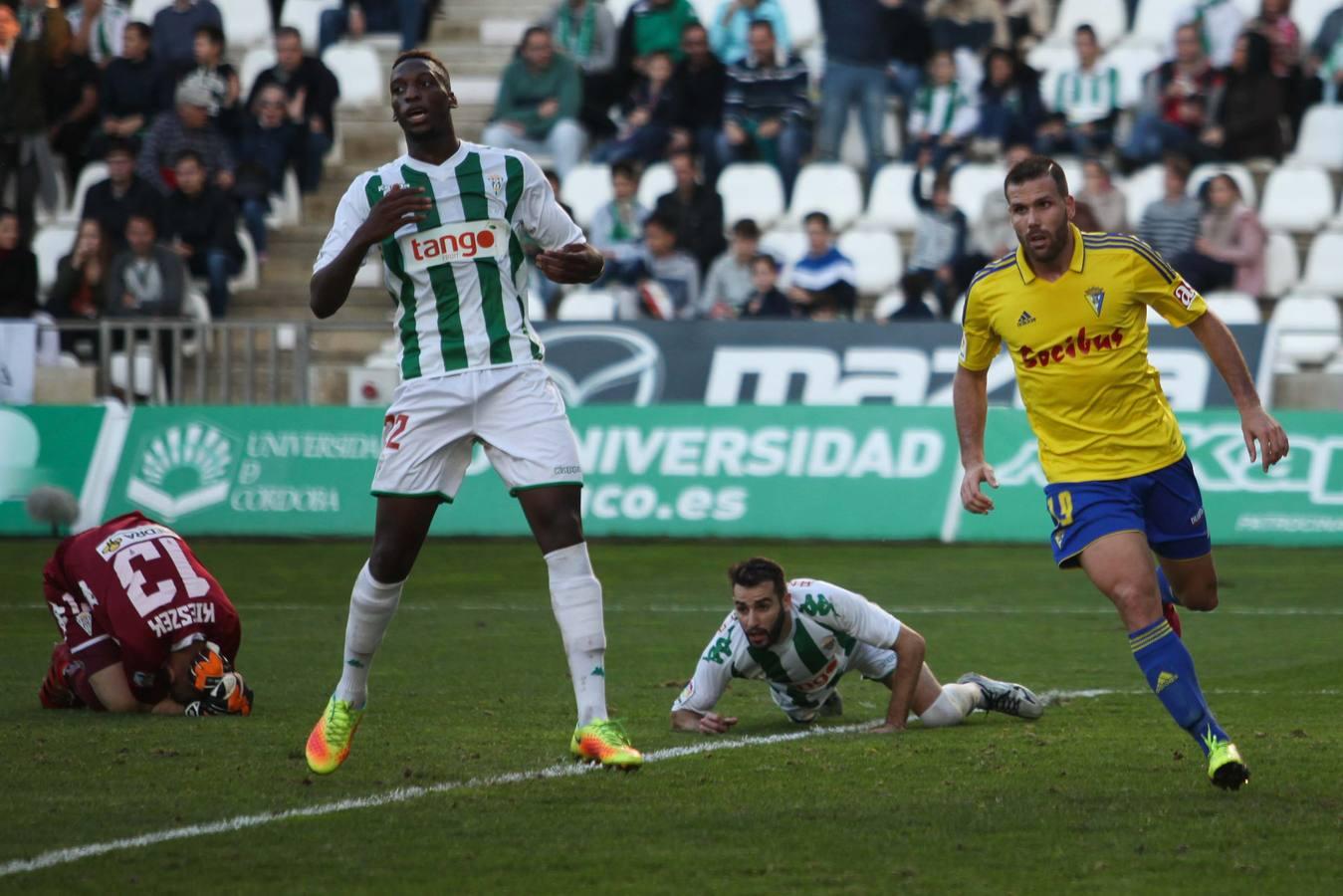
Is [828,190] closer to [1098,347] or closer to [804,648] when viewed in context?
[804,648]

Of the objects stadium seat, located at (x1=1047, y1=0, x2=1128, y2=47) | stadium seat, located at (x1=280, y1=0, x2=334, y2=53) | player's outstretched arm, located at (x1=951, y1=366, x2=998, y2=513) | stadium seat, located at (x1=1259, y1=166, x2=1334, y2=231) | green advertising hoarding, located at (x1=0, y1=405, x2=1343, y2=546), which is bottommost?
green advertising hoarding, located at (x1=0, y1=405, x2=1343, y2=546)

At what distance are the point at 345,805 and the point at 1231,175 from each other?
48.6 ft

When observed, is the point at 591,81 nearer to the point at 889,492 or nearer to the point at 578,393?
the point at 578,393

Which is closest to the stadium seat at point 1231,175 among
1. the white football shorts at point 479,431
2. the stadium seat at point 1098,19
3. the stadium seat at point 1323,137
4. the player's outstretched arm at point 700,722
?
the stadium seat at point 1323,137

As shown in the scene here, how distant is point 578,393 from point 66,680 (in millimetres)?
8818

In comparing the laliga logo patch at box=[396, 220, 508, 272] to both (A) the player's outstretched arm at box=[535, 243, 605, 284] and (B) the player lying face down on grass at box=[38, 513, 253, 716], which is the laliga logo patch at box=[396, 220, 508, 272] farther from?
(B) the player lying face down on grass at box=[38, 513, 253, 716]

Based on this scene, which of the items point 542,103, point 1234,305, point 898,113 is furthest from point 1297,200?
point 542,103

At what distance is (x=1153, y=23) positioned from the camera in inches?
865

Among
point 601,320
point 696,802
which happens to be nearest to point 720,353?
point 601,320

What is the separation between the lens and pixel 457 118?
23.0 m

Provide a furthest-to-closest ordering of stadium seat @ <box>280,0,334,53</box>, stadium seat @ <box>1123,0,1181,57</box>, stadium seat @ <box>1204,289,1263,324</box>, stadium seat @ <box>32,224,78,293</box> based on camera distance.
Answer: stadium seat @ <box>280,0,334,53</box> < stadium seat @ <box>1123,0,1181,57</box> < stadium seat @ <box>32,224,78,293</box> < stadium seat @ <box>1204,289,1263,324</box>

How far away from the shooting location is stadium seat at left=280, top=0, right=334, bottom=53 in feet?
78.5

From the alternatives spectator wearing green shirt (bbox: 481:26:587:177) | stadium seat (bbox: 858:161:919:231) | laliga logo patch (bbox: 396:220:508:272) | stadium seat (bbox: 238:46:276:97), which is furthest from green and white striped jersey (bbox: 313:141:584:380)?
A: stadium seat (bbox: 238:46:276:97)

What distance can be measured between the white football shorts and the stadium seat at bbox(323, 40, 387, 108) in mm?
16725
